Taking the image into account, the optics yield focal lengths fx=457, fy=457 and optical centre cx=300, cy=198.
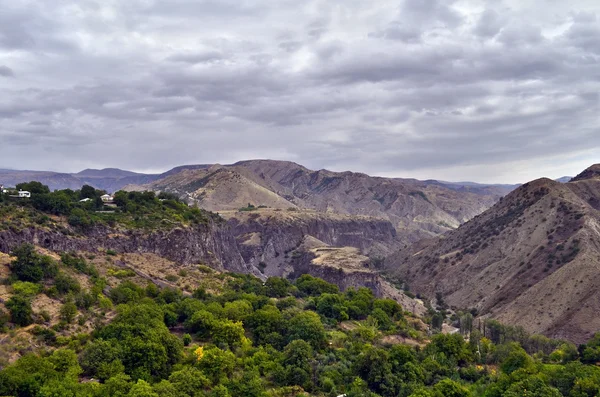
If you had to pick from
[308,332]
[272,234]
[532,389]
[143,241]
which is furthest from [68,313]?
[272,234]

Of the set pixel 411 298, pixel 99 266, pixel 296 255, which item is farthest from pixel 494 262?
pixel 99 266

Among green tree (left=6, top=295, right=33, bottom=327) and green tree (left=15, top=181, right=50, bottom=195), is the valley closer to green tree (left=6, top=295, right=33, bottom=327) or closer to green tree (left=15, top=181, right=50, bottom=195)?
green tree (left=6, top=295, right=33, bottom=327)

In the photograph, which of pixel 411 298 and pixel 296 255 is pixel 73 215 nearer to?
pixel 411 298

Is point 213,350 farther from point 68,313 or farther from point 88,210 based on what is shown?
point 88,210

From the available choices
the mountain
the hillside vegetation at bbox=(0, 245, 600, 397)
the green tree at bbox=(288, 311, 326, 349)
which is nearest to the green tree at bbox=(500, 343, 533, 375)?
the hillside vegetation at bbox=(0, 245, 600, 397)

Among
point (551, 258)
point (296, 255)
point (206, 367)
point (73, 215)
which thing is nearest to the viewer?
point (206, 367)

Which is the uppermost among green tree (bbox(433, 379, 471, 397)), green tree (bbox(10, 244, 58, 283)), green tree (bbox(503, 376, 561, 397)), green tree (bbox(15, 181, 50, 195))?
green tree (bbox(15, 181, 50, 195))
